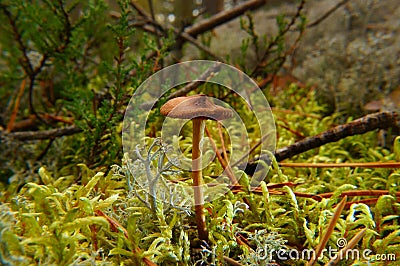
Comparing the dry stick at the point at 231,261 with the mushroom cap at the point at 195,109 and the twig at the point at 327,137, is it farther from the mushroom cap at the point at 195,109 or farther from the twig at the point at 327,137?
the twig at the point at 327,137

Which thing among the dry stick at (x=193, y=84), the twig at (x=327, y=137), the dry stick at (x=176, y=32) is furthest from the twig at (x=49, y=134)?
the dry stick at (x=176, y=32)

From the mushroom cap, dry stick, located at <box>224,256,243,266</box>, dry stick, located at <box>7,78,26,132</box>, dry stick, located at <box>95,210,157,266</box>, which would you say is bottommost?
dry stick, located at <box>224,256,243,266</box>

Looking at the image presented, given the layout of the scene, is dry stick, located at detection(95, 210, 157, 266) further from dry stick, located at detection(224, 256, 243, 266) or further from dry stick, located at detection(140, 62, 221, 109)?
dry stick, located at detection(140, 62, 221, 109)

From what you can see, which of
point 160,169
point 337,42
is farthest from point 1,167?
point 337,42

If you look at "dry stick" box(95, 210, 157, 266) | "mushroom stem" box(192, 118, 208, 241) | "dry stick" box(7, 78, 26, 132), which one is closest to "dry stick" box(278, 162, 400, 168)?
"mushroom stem" box(192, 118, 208, 241)

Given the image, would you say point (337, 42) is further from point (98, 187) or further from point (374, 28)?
point (98, 187)

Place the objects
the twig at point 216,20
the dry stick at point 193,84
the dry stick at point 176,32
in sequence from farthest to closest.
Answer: the twig at point 216,20 < the dry stick at point 176,32 < the dry stick at point 193,84

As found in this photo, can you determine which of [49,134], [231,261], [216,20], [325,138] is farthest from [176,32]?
[231,261]
